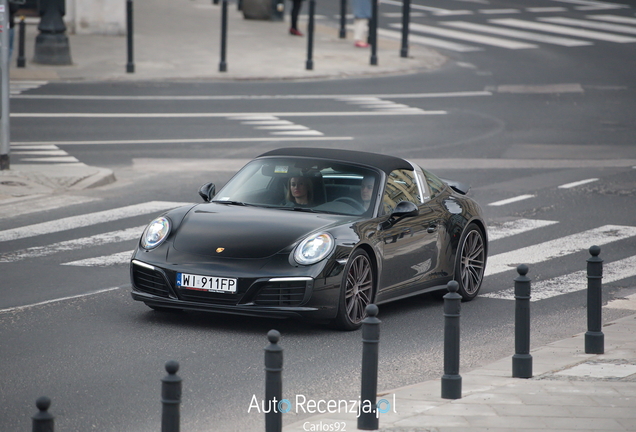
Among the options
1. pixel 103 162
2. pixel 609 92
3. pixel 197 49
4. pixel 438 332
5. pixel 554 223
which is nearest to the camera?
pixel 438 332

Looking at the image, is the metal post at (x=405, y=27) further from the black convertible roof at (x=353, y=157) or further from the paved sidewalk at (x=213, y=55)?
the black convertible roof at (x=353, y=157)

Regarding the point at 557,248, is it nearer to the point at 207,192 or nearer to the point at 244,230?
the point at 207,192

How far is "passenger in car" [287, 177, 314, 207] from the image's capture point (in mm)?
9602

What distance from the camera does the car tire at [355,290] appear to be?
8.84 meters

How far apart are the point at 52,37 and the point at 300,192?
18.9m

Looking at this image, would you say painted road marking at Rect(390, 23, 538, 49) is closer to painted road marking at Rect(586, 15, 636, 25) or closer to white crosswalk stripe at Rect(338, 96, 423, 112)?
painted road marking at Rect(586, 15, 636, 25)

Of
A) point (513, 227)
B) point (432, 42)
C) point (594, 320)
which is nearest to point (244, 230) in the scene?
point (594, 320)

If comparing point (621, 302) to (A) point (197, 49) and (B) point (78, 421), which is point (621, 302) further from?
(A) point (197, 49)

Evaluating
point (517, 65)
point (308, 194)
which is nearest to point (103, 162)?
point (308, 194)

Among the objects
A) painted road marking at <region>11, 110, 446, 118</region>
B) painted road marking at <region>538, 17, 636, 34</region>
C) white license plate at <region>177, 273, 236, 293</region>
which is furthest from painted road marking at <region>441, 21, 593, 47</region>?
white license plate at <region>177, 273, 236, 293</region>

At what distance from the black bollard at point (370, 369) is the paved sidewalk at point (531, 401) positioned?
0.28 ft

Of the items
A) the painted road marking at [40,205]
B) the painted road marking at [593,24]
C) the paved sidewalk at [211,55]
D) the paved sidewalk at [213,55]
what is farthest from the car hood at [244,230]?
the painted road marking at [593,24]

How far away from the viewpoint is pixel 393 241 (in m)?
9.48

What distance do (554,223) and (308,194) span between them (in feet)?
18.5
